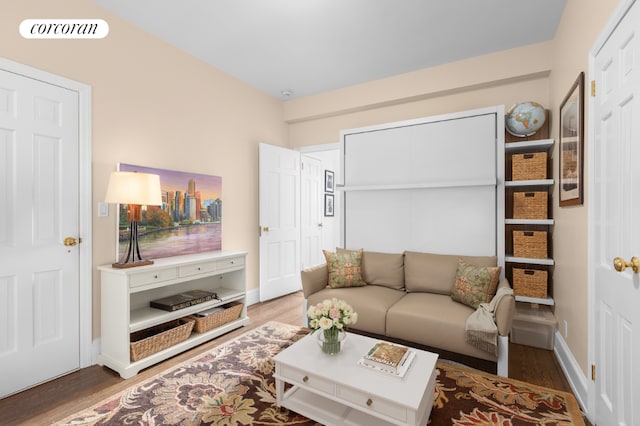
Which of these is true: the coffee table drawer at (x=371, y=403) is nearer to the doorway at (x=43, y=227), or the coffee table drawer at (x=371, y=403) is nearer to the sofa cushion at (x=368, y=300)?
the sofa cushion at (x=368, y=300)

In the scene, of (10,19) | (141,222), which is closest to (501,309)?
(141,222)

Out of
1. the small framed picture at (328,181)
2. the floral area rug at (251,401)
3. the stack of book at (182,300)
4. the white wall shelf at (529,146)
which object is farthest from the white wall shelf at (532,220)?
the small framed picture at (328,181)

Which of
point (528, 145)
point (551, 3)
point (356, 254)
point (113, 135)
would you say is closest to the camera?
point (551, 3)

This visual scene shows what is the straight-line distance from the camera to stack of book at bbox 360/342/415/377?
5.38ft

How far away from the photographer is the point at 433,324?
93.0 inches

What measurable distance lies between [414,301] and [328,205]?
328cm

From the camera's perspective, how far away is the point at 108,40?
8.74 ft

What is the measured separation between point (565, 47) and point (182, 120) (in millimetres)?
3566

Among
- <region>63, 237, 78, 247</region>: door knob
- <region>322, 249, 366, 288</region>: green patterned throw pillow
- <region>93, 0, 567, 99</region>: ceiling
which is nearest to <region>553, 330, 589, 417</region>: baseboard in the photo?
<region>322, 249, 366, 288</region>: green patterned throw pillow

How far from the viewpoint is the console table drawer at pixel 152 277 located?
2.42 metres

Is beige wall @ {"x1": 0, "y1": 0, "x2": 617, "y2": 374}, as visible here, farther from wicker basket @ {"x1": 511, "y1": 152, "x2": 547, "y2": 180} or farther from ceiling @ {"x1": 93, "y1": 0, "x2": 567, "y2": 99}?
wicker basket @ {"x1": 511, "y1": 152, "x2": 547, "y2": 180}

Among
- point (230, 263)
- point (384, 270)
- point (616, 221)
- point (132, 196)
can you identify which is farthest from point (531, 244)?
point (132, 196)

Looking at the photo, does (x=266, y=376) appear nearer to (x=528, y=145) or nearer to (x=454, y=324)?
(x=454, y=324)

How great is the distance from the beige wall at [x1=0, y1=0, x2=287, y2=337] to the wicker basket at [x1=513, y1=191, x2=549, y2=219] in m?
3.03
